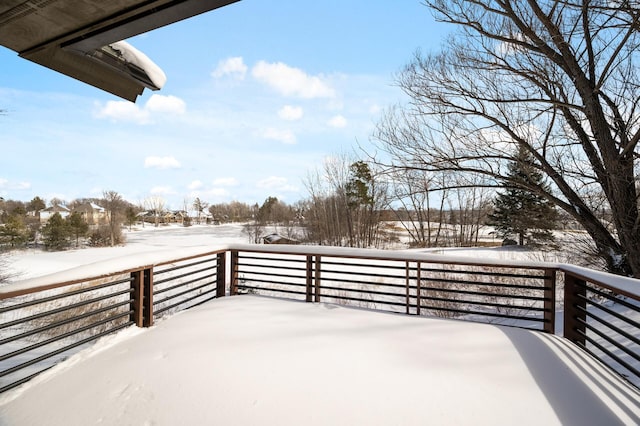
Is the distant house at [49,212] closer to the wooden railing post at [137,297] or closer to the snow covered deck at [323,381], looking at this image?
the wooden railing post at [137,297]

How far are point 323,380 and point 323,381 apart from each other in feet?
0.04

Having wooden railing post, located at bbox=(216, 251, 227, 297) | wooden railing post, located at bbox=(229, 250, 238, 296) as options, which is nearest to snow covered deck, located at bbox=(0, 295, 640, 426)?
wooden railing post, located at bbox=(216, 251, 227, 297)

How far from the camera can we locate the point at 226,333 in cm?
259

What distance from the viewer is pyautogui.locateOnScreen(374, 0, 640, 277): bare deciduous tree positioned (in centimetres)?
440

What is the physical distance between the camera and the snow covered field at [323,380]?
5.32 ft

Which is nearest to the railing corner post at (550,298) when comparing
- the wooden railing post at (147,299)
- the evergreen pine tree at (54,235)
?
the wooden railing post at (147,299)

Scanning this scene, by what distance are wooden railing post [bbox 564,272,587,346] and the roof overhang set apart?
130 inches

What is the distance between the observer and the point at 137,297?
2.82m

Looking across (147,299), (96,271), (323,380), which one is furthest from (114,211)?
(323,380)

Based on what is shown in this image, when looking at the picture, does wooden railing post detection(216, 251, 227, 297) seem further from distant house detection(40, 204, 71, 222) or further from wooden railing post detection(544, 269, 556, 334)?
distant house detection(40, 204, 71, 222)

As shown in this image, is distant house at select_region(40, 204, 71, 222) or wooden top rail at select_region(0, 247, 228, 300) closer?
wooden top rail at select_region(0, 247, 228, 300)

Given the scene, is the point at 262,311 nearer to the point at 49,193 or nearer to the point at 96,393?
the point at 96,393

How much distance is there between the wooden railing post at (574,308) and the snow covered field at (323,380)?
204mm

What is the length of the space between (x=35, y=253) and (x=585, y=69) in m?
25.8
